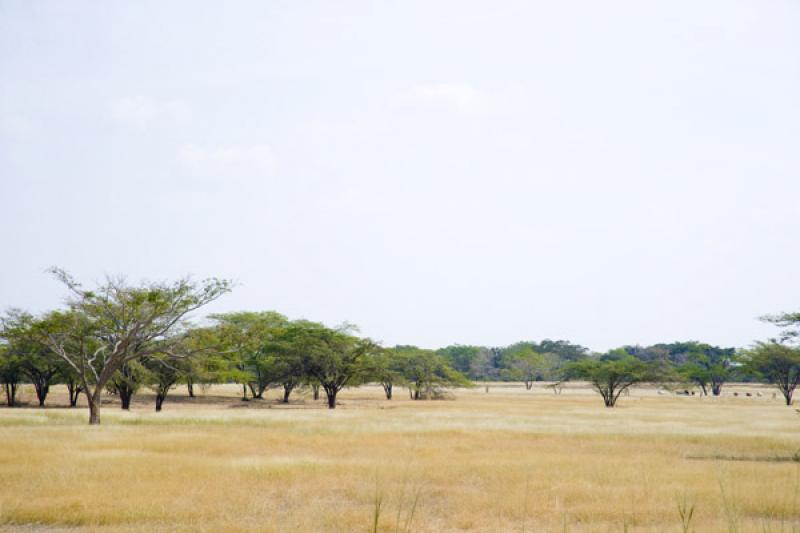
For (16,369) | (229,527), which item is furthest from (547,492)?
(16,369)

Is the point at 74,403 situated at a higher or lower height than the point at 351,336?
lower

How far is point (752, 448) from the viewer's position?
99.7 feet

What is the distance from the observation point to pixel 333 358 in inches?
2571

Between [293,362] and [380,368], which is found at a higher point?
[293,362]

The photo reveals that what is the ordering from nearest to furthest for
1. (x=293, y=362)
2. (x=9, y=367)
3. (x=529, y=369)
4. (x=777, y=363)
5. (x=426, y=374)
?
(x=9, y=367) → (x=293, y=362) → (x=777, y=363) → (x=426, y=374) → (x=529, y=369)

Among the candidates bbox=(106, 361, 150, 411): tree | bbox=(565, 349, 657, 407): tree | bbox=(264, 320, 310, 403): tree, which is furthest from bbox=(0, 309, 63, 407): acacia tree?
bbox=(565, 349, 657, 407): tree

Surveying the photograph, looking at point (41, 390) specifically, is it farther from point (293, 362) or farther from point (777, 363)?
point (777, 363)

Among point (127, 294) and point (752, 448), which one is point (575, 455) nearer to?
point (752, 448)

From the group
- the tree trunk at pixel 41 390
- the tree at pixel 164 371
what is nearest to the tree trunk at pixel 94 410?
the tree at pixel 164 371

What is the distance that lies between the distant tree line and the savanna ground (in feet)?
25.7

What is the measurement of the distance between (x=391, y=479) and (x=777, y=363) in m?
83.5

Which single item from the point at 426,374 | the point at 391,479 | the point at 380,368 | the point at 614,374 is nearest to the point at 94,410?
the point at 391,479

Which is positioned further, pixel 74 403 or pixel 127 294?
pixel 74 403

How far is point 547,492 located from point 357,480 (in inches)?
214
